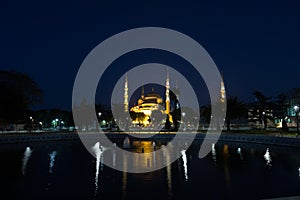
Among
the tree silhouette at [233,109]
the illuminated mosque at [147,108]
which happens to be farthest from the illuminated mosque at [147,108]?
the tree silhouette at [233,109]

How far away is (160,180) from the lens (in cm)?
1264

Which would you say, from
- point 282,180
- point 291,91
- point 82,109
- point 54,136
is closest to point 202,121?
point 291,91

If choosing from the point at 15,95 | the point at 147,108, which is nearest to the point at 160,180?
the point at 15,95

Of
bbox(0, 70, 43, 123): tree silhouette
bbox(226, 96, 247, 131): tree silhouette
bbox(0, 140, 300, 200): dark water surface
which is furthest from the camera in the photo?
bbox(226, 96, 247, 131): tree silhouette

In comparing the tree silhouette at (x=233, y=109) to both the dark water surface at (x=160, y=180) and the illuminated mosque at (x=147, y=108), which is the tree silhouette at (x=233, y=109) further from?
the illuminated mosque at (x=147, y=108)

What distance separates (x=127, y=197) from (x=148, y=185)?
6.24 feet

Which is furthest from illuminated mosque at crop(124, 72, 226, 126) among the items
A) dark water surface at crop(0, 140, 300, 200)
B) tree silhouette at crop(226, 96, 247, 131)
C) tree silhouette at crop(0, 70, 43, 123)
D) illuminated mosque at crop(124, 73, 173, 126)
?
dark water surface at crop(0, 140, 300, 200)

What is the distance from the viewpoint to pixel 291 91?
70.4 meters

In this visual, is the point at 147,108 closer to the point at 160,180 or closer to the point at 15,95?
the point at 15,95

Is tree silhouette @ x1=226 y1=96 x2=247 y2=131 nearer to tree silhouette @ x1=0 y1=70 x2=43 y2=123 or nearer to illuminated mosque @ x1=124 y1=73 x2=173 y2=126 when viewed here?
tree silhouette @ x1=0 y1=70 x2=43 y2=123

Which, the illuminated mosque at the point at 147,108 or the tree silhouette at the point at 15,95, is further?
the illuminated mosque at the point at 147,108

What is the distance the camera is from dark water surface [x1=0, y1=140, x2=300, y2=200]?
406 inches

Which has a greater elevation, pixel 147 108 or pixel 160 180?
pixel 147 108

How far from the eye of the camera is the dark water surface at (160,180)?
10.3 m
